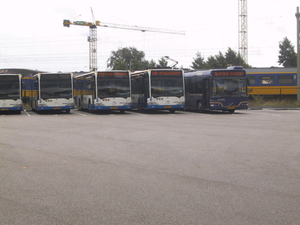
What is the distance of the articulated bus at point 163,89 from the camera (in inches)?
1164

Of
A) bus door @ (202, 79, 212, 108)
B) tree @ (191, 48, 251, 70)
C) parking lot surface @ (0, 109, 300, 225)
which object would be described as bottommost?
parking lot surface @ (0, 109, 300, 225)

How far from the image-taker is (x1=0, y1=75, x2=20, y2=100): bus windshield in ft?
102

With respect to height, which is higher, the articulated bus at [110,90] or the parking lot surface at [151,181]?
the articulated bus at [110,90]

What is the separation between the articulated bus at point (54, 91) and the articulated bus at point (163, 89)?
532cm

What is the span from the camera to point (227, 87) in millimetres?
28906

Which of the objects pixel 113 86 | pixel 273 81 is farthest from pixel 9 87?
pixel 273 81

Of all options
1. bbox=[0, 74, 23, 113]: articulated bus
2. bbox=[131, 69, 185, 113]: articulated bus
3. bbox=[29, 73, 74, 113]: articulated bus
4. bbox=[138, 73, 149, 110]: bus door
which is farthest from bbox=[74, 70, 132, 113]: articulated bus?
bbox=[0, 74, 23, 113]: articulated bus

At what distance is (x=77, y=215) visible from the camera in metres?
5.85

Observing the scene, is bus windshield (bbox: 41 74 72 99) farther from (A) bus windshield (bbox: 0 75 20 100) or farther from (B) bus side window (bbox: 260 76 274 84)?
(B) bus side window (bbox: 260 76 274 84)

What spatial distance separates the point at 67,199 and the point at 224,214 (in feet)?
7.54

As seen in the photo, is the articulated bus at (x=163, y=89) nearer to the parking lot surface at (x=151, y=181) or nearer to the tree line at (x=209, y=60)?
the parking lot surface at (x=151, y=181)

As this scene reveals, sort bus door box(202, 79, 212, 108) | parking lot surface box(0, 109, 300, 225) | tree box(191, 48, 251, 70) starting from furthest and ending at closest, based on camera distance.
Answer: tree box(191, 48, 251, 70) → bus door box(202, 79, 212, 108) → parking lot surface box(0, 109, 300, 225)

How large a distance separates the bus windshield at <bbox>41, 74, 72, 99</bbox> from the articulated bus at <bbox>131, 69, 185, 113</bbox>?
537 cm

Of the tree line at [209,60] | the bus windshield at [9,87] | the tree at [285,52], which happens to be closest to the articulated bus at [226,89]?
the bus windshield at [9,87]
